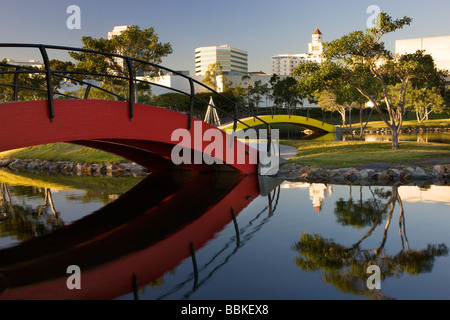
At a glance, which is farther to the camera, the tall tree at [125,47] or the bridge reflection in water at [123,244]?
the tall tree at [125,47]

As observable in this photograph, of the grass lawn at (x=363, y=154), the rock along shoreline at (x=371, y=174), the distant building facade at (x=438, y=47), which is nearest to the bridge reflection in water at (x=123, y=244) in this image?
the rock along shoreline at (x=371, y=174)

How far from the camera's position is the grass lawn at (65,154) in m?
22.9

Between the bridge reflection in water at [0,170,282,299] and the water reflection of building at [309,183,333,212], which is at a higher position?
the water reflection of building at [309,183,333,212]

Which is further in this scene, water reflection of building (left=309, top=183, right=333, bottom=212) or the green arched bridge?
the green arched bridge

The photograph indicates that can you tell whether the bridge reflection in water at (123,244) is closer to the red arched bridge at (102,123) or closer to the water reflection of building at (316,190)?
the water reflection of building at (316,190)

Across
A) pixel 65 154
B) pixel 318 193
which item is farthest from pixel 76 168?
pixel 318 193

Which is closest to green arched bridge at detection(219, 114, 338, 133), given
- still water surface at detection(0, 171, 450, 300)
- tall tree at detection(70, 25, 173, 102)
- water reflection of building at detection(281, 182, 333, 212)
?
tall tree at detection(70, 25, 173, 102)

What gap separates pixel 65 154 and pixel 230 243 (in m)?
19.8

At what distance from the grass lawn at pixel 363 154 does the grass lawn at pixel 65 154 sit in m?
9.87

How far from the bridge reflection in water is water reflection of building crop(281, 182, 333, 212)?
3.86 ft

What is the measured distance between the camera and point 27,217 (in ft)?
34.5

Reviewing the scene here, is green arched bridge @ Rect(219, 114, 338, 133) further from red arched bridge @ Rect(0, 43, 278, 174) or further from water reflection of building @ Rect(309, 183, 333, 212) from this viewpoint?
red arched bridge @ Rect(0, 43, 278, 174)

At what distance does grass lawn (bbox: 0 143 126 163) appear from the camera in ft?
75.1

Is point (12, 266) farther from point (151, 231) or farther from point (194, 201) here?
point (194, 201)
